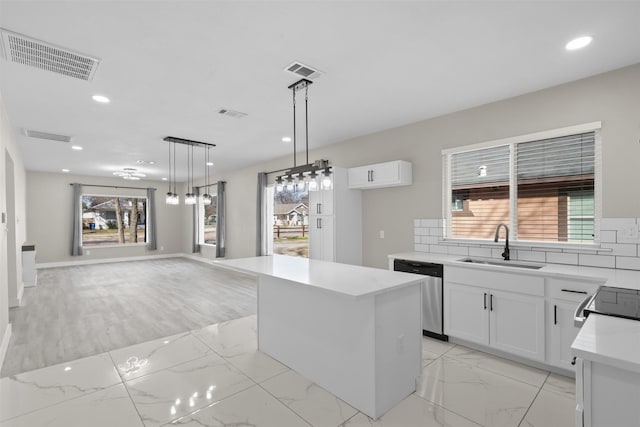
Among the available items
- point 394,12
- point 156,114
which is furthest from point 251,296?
point 394,12

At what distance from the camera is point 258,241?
23.2 ft

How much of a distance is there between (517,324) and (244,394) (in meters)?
2.46

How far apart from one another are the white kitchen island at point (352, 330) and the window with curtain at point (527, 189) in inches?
66.9

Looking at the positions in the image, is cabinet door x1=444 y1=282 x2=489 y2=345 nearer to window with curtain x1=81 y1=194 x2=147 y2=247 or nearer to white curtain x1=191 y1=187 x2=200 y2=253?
white curtain x1=191 y1=187 x2=200 y2=253

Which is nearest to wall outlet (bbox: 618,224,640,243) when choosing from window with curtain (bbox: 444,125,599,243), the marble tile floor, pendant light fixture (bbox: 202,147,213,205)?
window with curtain (bbox: 444,125,599,243)

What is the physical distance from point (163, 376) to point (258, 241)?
4447 millimetres

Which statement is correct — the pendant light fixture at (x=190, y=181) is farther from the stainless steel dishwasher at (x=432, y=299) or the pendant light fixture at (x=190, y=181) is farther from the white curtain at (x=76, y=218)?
the stainless steel dishwasher at (x=432, y=299)

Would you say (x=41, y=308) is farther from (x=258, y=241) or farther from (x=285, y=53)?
(x=285, y=53)

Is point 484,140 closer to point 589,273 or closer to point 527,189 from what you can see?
point 527,189

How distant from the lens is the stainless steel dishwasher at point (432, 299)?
11.0 ft

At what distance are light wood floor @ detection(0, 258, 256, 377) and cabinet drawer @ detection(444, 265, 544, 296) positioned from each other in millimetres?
2891

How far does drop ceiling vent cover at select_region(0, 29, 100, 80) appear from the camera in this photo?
2.21 meters

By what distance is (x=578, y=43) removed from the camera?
233 centimetres

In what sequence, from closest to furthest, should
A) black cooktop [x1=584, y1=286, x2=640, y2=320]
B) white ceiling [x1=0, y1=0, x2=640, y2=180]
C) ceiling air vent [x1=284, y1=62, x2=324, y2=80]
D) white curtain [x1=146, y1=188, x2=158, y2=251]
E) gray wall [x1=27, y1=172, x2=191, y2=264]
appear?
black cooktop [x1=584, y1=286, x2=640, y2=320] → white ceiling [x1=0, y1=0, x2=640, y2=180] → ceiling air vent [x1=284, y1=62, x2=324, y2=80] → gray wall [x1=27, y1=172, x2=191, y2=264] → white curtain [x1=146, y1=188, x2=158, y2=251]
